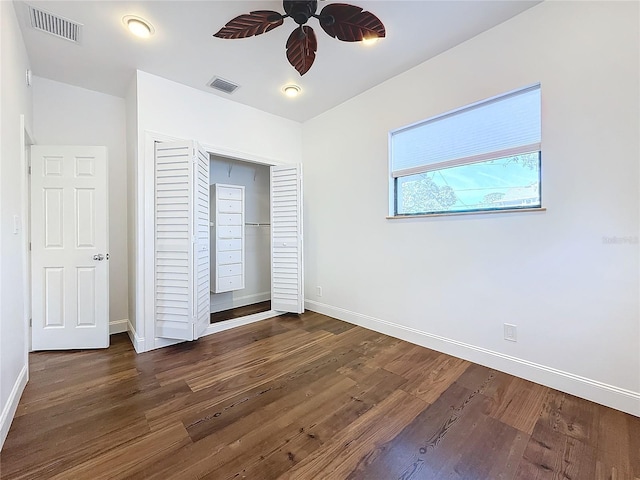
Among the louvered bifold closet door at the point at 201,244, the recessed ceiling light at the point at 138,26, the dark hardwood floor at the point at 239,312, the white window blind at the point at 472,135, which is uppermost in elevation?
the recessed ceiling light at the point at 138,26

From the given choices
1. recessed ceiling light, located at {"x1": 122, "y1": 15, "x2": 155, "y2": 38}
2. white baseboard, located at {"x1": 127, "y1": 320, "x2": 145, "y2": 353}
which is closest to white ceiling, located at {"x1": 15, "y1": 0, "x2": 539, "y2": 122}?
recessed ceiling light, located at {"x1": 122, "y1": 15, "x2": 155, "y2": 38}

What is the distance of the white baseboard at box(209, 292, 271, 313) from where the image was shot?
13.1 feet

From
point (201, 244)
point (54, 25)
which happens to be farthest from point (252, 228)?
point (54, 25)

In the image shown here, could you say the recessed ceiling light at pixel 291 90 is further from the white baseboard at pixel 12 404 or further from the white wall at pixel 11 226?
the white baseboard at pixel 12 404

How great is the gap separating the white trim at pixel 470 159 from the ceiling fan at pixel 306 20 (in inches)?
49.0

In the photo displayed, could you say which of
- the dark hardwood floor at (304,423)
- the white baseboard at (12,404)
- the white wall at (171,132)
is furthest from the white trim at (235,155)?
the white baseboard at (12,404)

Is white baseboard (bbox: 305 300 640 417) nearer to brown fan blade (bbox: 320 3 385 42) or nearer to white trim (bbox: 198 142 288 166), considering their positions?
white trim (bbox: 198 142 288 166)

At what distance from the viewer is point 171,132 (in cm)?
288

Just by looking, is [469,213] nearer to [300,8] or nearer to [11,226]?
[300,8]

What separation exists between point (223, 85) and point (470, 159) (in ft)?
8.64

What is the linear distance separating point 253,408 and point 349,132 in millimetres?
2991

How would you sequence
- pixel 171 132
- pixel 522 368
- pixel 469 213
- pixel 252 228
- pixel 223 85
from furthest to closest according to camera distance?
1. pixel 252 228
2. pixel 223 85
3. pixel 171 132
4. pixel 469 213
5. pixel 522 368

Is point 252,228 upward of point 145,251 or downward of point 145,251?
upward

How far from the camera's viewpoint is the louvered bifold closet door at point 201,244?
111 inches
